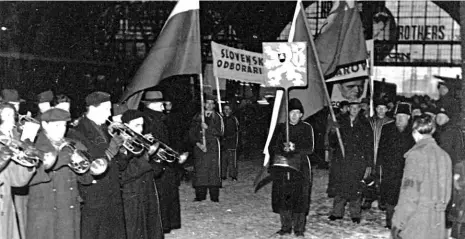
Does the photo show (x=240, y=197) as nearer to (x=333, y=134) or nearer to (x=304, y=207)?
(x=333, y=134)

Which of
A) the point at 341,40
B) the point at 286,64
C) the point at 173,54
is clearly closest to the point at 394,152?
the point at 286,64

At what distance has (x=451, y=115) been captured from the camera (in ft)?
28.2

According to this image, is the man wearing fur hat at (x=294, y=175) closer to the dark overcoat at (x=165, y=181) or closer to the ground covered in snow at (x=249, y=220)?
the ground covered in snow at (x=249, y=220)

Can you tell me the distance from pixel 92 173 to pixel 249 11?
17558 millimetres

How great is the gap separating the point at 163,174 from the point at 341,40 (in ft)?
11.3

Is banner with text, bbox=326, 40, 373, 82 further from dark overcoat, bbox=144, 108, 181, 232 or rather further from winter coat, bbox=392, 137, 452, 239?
winter coat, bbox=392, 137, 452, 239

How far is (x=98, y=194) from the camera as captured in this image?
18.1ft

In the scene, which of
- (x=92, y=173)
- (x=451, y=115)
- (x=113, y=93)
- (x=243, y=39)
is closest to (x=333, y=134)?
(x=451, y=115)

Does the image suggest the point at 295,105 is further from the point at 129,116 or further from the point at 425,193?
the point at 425,193

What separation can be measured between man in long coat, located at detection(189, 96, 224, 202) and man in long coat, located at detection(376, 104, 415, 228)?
3.09m

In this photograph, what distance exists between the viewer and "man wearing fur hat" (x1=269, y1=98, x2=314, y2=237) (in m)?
Result: 8.03

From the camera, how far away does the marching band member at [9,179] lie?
510cm

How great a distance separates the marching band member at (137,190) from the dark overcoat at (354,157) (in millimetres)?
3526

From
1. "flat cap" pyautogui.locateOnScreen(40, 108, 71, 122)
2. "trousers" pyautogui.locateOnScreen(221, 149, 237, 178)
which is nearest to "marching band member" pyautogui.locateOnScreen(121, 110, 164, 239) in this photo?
"flat cap" pyautogui.locateOnScreen(40, 108, 71, 122)
